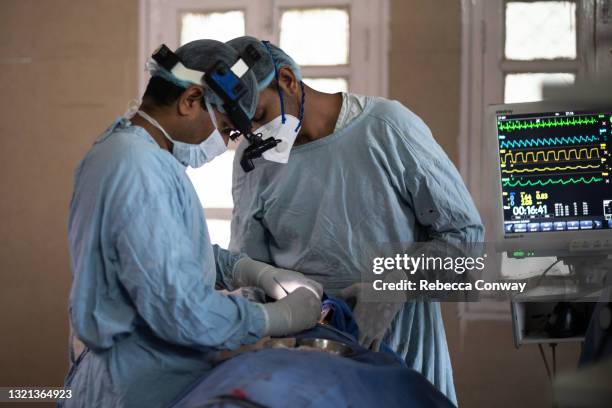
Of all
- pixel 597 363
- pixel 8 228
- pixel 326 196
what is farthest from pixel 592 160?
pixel 8 228

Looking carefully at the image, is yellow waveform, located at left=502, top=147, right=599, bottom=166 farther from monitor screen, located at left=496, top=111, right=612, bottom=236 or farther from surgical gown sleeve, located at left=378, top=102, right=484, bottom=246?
surgical gown sleeve, located at left=378, top=102, right=484, bottom=246

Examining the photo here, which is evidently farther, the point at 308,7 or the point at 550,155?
the point at 308,7

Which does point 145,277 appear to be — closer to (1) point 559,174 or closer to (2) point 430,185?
(2) point 430,185

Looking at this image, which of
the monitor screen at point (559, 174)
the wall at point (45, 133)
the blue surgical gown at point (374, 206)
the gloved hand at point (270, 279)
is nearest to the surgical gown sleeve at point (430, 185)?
the blue surgical gown at point (374, 206)

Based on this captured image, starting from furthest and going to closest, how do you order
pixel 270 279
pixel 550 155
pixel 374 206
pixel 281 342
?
pixel 550 155 < pixel 374 206 < pixel 270 279 < pixel 281 342

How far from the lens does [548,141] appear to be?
2.52 m

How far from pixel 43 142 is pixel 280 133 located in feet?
7.15

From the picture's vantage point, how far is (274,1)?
3.66m

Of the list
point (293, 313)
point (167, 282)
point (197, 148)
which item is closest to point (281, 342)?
point (293, 313)

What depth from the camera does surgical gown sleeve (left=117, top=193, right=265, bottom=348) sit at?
1.32 m

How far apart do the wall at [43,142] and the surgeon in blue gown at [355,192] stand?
189 centimetres

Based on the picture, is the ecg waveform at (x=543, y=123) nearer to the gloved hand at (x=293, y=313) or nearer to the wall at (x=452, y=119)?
the wall at (x=452, y=119)

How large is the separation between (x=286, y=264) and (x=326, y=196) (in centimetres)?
22

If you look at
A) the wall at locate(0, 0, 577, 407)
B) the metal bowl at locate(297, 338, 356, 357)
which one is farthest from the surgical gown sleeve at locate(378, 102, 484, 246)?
the wall at locate(0, 0, 577, 407)
